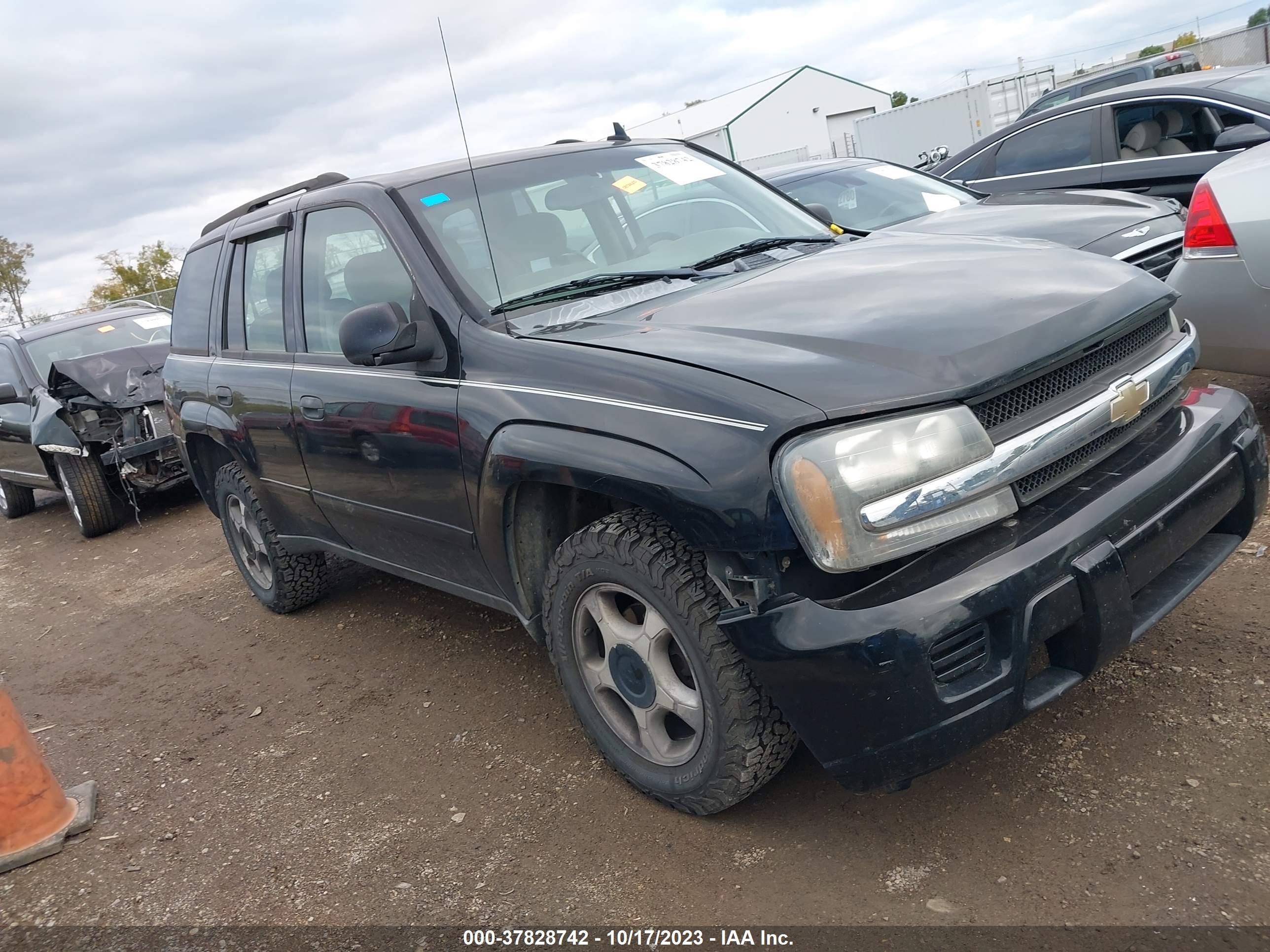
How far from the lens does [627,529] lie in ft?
8.57

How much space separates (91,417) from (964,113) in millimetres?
22229

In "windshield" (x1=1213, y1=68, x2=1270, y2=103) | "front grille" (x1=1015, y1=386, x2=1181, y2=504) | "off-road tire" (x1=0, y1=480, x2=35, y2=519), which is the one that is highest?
"windshield" (x1=1213, y1=68, x2=1270, y2=103)

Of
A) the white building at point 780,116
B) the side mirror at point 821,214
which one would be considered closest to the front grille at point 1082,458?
the side mirror at point 821,214

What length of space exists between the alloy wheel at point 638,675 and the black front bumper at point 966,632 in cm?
38

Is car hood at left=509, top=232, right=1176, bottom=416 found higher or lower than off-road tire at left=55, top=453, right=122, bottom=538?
higher

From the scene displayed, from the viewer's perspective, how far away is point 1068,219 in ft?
17.3

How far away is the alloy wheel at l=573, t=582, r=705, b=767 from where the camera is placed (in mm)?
2666

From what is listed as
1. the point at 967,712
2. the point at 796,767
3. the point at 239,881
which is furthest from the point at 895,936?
the point at 239,881

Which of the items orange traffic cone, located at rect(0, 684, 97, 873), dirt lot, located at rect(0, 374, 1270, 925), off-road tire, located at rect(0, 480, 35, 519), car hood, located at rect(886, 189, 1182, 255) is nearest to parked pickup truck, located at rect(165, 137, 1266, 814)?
dirt lot, located at rect(0, 374, 1270, 925)

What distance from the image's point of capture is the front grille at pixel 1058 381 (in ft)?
7.64

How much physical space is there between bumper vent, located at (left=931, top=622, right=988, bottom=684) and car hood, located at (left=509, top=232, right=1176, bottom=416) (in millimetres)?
506

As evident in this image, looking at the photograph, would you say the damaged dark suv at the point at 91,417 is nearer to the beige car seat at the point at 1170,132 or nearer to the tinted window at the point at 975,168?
the tinted window at the point at 975,168

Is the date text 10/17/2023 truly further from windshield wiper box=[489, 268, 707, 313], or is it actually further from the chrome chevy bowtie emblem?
windshield wiper box=[489, 268, 707, 313]

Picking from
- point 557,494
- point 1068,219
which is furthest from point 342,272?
point 1068,219
